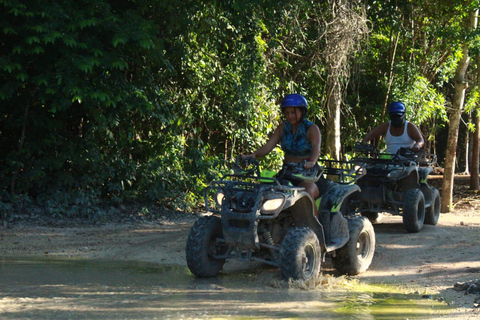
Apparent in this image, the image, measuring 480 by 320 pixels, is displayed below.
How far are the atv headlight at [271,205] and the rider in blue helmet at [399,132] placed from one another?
16.5ft

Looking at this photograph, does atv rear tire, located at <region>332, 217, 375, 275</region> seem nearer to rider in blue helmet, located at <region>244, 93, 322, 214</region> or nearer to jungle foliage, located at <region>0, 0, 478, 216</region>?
rider in blue helmet, located at <region>244, 93, 322, 214</region>

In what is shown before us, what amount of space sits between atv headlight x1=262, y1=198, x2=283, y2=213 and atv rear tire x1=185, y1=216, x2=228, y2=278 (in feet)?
2.53

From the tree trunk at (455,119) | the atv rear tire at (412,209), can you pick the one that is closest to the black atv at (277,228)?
the atv rear tire at (412,209)

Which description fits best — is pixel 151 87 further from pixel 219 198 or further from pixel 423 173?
pixel 219 198

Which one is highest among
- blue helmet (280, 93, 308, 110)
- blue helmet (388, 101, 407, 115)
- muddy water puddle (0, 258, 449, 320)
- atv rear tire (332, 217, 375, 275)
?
blue helmet (388, 101, 407, 115)

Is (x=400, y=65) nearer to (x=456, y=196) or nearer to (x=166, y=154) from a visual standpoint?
(x=456, y=196)

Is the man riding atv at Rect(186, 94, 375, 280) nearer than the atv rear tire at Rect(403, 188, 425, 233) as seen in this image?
Yes

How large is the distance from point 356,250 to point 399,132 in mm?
4215

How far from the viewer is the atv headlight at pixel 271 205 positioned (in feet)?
Result: 22.8

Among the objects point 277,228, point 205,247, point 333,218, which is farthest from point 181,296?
point 333,218

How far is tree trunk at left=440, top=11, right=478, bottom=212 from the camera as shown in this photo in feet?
54.0

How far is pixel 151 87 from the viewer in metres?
13.5

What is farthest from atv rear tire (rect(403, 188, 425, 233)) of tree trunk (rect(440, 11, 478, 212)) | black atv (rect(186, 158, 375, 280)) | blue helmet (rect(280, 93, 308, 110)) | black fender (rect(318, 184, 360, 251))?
tree trunk (rect(440, 11, 478, 212))

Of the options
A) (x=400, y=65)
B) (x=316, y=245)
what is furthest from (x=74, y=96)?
(x=400, y=65)
